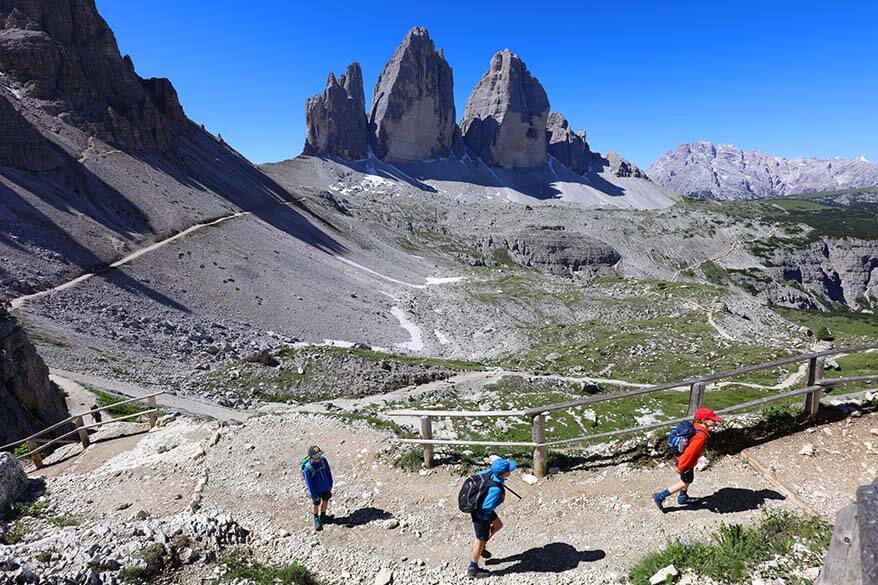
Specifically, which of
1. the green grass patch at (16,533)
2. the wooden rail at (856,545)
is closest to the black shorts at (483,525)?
the wooden rail at (856,545)

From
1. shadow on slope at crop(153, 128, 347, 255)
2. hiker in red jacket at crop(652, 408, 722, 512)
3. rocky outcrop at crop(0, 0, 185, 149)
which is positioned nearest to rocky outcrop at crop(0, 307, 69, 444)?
hiker in red jacket at crop(652, 408, 722, 512)

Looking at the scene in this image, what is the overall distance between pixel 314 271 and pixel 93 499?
6375 cm

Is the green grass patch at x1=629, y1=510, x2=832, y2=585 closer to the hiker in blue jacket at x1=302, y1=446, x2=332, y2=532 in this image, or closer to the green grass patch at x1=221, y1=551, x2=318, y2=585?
the green grass patch at x1=221, y1=551, x2=318, y2=585

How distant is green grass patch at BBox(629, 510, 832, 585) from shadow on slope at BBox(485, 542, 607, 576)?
3.72 feet

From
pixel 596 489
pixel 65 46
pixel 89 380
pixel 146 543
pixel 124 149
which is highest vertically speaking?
pixel 65 46

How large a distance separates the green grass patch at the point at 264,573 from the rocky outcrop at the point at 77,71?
92.0 metres

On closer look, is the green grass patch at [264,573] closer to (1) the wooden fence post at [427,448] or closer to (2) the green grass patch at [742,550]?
(1) the wooden fence post at [427,448]

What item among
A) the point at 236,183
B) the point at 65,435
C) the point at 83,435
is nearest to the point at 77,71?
Result: the point at 236,183

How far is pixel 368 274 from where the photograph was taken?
88562 millimetres

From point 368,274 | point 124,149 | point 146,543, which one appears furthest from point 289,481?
point 124,149

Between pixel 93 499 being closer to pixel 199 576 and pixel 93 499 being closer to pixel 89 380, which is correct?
pixel 199 576

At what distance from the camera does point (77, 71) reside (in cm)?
8338

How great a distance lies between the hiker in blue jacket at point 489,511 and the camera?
8.84 metres

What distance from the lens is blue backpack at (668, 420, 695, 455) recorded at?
9688 millimetres
